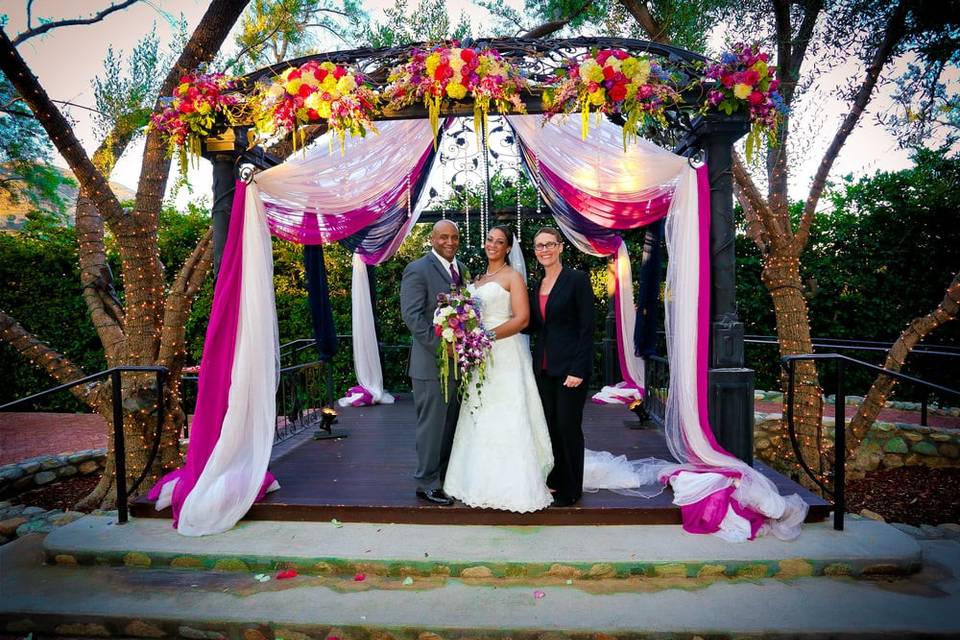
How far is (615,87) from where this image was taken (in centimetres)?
353

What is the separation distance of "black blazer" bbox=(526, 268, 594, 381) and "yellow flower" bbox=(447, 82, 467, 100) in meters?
1.29

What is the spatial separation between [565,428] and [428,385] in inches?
35.6

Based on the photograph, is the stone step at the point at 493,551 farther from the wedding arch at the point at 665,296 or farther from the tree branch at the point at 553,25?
the tree branch at the point at 553,25

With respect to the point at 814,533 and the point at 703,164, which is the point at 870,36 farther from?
the point at 814,533

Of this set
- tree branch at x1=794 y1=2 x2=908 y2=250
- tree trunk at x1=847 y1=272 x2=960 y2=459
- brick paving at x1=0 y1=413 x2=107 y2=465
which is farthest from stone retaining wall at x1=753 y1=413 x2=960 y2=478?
brick paving at x1=0 y1=413 x2=107 y2=465

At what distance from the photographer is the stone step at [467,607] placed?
2.63 meters

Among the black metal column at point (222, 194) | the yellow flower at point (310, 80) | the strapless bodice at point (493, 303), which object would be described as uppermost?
the yellow flower at point (310, 80)

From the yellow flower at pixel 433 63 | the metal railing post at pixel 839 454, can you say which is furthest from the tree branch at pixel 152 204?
the metal railing post at pixel 839 454

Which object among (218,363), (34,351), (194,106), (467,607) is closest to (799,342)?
(467,607)

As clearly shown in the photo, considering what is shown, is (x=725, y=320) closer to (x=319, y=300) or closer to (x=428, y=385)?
(x=428, y=385)

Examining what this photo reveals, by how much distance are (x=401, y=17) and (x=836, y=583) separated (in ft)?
23.9

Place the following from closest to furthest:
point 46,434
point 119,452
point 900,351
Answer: point 119,452
point 900,351
point 46,434

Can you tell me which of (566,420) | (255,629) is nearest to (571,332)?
(566,420)

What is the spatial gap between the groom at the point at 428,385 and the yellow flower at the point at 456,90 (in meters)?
1.05
